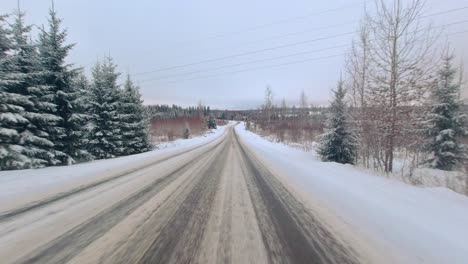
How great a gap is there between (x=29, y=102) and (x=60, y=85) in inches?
86.4

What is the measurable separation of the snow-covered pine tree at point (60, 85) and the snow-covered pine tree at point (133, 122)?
19.4 ft

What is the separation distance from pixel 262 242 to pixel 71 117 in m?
13.0

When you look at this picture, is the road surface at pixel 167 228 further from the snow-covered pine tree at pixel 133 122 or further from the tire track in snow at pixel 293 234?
the snow-covered pine tree at pixel 133 122

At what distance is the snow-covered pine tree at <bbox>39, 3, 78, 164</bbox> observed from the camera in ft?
44.1

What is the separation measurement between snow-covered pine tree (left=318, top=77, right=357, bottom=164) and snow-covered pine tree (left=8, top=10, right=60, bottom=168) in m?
13.6

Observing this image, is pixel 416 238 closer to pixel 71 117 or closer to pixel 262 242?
pixel 262 242

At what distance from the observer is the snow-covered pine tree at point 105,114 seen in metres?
18.2

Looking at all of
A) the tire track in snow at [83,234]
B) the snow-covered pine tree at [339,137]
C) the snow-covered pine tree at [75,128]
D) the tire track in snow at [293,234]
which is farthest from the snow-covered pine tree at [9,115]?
the snow-covered pine tree at [339,137]

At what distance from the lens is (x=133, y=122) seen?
22016 mm

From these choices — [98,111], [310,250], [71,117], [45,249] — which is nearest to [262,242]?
[310,250]

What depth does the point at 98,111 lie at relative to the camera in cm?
1861

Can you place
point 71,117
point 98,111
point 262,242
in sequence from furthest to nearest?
point 98,111 < point 71,117 < point 262,242

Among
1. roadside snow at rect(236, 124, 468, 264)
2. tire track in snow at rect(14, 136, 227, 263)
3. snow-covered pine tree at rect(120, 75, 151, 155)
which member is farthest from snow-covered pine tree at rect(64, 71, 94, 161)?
roadside snow at rect(236, 124, 468, 264)

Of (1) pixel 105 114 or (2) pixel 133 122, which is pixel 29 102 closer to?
(1) pixel 105 114
